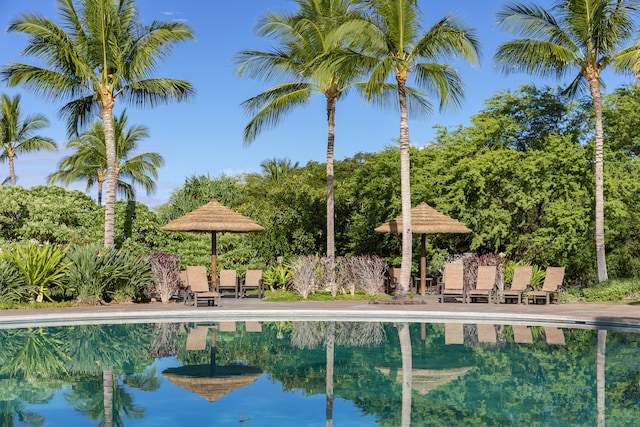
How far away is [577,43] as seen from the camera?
19750 mm

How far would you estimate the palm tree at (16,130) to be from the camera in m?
40.0

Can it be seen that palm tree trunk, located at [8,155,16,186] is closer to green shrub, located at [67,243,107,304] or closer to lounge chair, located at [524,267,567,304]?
green shrub, located at [67,243,107,304]

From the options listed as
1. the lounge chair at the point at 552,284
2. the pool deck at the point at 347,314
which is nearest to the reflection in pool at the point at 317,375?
the pool deck at the point at 347,314

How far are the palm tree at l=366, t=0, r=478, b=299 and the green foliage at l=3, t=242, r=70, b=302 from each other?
26.2 ft

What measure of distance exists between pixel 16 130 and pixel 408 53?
98.8 ft

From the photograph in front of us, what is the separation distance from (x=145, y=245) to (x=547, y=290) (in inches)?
462

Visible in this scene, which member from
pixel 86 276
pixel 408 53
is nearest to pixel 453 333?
pixel 408 53

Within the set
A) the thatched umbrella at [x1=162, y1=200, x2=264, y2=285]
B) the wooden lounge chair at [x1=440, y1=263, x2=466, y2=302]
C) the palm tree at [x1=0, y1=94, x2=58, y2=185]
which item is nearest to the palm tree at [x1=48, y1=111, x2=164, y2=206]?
the palm tree at [x1=0, y1=94, x2=58, y2=185]

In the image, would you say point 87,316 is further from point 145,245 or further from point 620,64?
point 620,64

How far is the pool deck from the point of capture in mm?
13805

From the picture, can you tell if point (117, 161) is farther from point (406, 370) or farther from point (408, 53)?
point (406, 370)

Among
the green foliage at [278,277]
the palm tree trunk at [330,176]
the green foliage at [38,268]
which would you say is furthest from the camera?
the palm tree trunk at [330,176]

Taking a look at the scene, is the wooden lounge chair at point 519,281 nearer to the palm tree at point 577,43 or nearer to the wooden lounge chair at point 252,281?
the palm tree at point 577,43

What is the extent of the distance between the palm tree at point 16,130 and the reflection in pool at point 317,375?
98.8 ft
